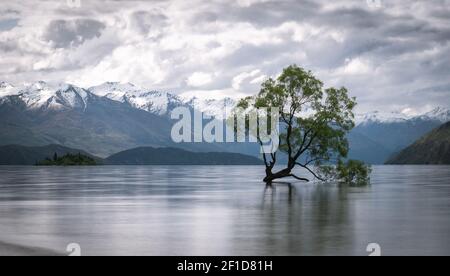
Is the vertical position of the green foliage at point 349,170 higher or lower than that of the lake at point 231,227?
higher

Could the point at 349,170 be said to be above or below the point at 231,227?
above

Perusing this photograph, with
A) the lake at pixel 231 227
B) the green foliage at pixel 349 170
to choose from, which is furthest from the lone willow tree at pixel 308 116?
the lake at pixel 231 227

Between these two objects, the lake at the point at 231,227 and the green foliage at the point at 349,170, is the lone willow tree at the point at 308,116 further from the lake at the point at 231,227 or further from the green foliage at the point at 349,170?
the lake at the point at 231,227

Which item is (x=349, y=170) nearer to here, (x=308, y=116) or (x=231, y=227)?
(x=308, y=116)

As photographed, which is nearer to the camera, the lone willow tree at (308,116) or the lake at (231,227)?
the lake at (231,227)

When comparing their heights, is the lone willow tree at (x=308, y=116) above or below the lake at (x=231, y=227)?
above

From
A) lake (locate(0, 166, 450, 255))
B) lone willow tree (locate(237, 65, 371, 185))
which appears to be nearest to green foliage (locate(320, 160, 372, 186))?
lone willow tree (locate(237, 65, 371, 185))

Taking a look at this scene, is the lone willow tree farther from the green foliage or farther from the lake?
the lake

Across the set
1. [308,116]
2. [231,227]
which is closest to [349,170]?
[308,116]

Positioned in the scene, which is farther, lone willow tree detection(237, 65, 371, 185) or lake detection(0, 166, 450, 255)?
lone willow tree detection(237, 65, 371, 185)

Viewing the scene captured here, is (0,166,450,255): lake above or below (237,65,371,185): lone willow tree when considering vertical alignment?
below

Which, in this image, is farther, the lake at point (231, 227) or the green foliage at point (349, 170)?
the green foliage at point (349, 170)

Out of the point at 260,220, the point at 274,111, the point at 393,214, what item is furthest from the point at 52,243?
the point at 274,111
